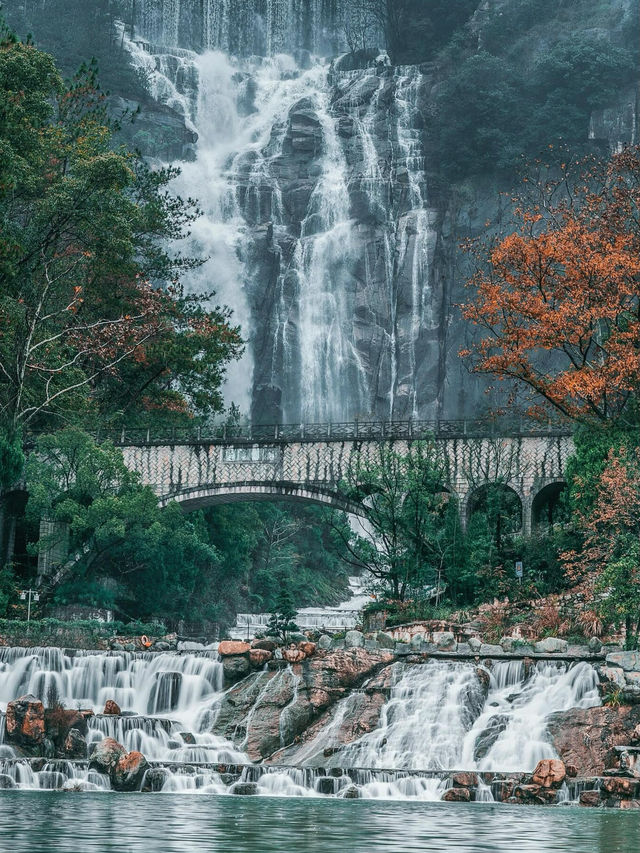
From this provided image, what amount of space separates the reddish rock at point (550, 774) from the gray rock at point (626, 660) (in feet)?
15.9

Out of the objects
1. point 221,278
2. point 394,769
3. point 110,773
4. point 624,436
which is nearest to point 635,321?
point 624,436

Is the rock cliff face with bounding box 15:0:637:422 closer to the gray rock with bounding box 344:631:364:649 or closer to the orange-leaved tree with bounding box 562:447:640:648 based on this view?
the orange-leaved tree with bounding box 562:447:640:648

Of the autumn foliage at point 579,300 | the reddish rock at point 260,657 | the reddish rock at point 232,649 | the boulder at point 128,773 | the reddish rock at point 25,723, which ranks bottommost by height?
the boulder at point 128,773

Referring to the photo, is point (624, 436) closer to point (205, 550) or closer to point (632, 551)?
point (632, 551)

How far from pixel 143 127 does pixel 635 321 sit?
190 feet

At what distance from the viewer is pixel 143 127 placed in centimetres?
8762

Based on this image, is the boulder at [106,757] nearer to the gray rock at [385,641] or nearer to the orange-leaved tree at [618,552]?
the gray rock at [385,641]

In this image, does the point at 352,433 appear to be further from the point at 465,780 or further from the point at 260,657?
the point at 465,780

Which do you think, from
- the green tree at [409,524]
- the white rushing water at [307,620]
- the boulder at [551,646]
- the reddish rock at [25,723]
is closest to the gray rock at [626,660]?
the boulder at [551,646]

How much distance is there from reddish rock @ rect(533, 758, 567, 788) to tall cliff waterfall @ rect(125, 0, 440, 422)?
46456 mm

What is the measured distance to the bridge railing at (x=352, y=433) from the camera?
45406 millimetres

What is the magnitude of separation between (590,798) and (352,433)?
1069 inches

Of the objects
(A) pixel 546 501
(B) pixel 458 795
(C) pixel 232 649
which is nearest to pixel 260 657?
(C) pixel 232 649

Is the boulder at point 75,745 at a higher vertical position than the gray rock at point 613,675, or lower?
lower
